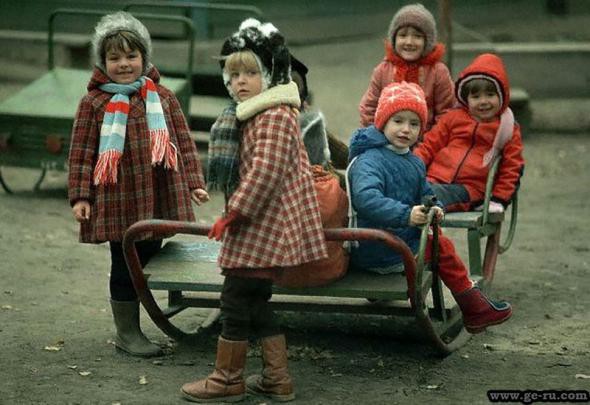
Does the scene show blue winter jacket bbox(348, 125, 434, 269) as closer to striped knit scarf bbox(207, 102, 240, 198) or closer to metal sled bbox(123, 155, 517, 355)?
metal sled bbox(123, 155, 517, 355)

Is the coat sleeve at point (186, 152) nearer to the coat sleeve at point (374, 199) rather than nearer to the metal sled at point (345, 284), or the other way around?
the metal sled at point (345, 284)

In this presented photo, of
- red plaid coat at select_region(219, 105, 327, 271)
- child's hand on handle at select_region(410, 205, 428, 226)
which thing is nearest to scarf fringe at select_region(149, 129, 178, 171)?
red plaid coat at select_region(219, 105, 327, 271)

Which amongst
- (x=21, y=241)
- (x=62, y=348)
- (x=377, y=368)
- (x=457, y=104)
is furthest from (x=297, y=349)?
(x=21, y=241)

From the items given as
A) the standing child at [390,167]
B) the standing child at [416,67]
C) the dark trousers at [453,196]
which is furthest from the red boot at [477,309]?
the standing child at [416,67]

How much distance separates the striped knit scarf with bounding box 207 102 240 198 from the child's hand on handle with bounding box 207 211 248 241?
25 cm

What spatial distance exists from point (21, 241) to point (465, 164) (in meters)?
3.12

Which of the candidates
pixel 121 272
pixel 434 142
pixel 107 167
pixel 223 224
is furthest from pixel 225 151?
pixel 434 142

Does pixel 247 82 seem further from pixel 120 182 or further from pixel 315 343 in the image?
pixel 315 343

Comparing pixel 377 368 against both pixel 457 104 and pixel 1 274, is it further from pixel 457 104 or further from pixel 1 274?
pixel 1 274

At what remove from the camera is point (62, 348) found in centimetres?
627

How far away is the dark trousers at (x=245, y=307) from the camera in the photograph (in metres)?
5.34

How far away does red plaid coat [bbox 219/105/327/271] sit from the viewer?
513 cm

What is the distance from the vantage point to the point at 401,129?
229 inches

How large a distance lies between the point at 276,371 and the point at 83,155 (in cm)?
133
